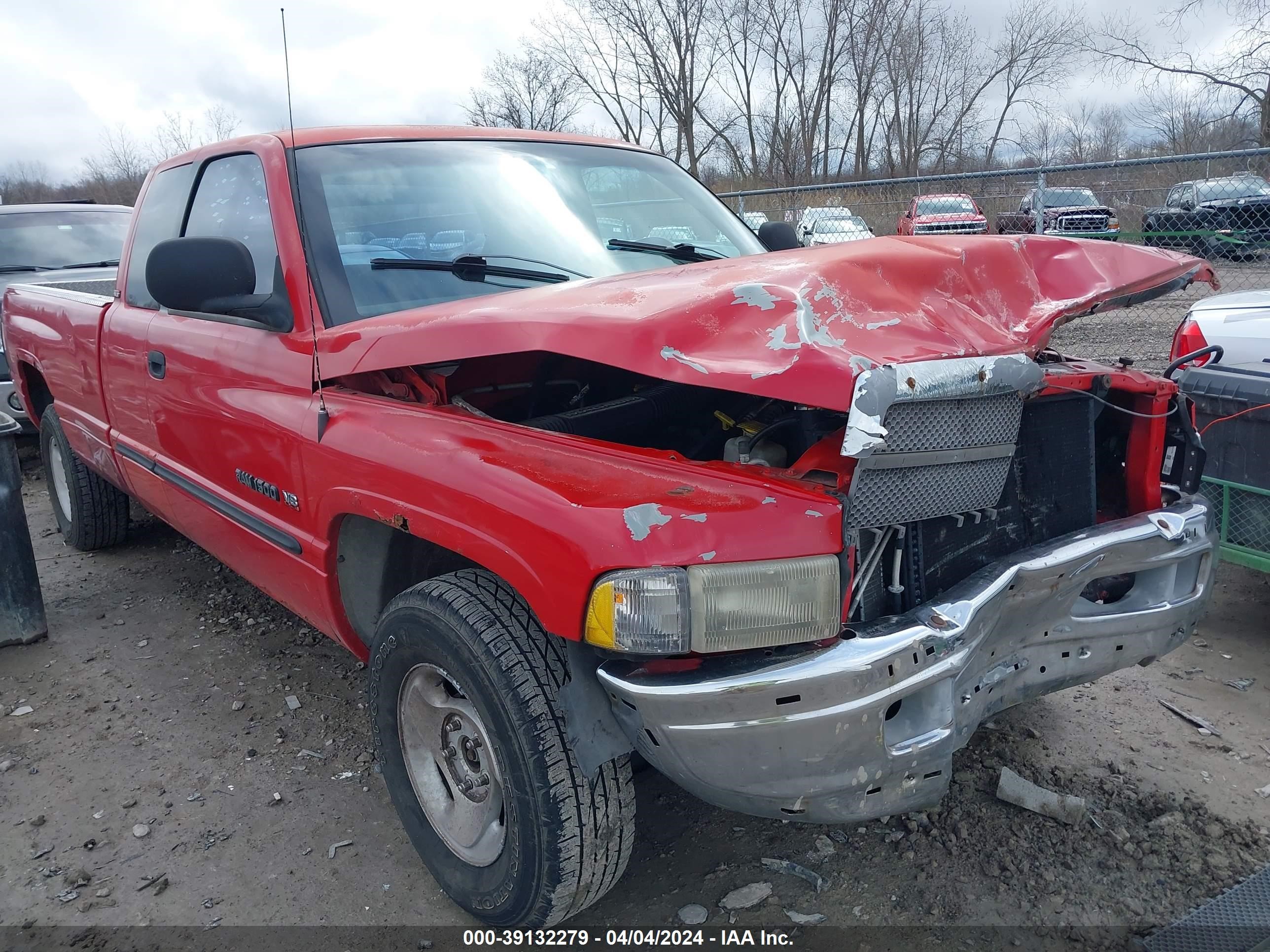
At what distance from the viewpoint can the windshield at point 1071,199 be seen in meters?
8.88

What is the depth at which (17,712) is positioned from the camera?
3.48 meters

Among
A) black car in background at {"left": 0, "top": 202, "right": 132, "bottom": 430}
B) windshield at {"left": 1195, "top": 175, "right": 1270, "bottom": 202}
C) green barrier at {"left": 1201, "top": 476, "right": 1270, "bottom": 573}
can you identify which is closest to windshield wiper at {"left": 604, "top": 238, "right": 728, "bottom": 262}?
green barrier at {"left": 1201, "top": 476, "right": 1270, "bottom": 573}

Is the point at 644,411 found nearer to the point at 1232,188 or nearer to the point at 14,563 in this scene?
the point at 14,563

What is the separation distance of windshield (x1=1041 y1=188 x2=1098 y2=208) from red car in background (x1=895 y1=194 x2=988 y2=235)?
884mm

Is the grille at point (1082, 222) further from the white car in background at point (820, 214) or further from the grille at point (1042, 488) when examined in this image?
the grille at point (1042, 488)

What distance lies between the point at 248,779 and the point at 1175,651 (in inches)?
134

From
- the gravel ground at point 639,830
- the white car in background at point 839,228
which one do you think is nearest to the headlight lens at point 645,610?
the gravel ground at point 639,830

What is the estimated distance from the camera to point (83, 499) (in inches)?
195

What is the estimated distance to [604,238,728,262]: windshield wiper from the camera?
9.70 feet

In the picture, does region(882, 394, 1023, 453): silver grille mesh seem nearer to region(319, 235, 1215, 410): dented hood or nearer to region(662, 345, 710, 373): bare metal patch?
region(319, 235, 1215, 410): dented hood

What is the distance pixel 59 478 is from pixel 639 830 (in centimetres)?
438

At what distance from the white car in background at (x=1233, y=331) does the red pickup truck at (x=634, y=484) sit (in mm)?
1248

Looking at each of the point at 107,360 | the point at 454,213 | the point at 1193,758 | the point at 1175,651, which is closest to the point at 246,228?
the point at 454,213

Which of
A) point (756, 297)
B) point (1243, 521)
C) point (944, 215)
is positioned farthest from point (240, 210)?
point (944, 215)
